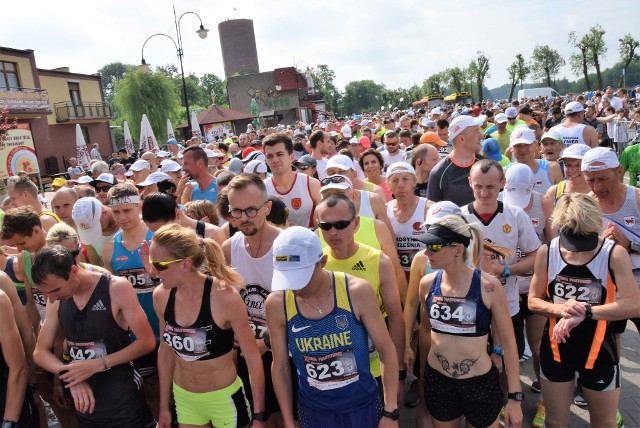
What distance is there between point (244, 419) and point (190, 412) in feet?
1.11

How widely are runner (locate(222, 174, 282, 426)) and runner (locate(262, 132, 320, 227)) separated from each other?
1.49 meters

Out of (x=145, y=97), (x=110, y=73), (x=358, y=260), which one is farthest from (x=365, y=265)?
(x=110, y=73)

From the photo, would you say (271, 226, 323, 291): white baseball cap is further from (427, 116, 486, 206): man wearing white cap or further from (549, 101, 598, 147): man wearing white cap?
(549, 101, 598, 147): man wearing white cap

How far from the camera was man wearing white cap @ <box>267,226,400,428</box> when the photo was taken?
2.45 meters

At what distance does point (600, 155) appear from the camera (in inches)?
145

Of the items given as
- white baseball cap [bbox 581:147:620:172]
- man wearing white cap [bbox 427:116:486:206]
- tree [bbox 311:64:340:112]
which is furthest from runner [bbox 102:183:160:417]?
tree [bbox 311:64:340:112]

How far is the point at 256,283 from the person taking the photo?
3.36m

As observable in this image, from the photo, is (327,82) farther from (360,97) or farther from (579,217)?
(579,217)

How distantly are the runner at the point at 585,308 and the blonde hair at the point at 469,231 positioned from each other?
20.7 inches

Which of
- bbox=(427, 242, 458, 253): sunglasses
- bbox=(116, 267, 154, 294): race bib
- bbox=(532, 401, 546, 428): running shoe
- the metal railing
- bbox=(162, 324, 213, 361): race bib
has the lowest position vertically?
bbox=(532, 401, 546, 428): running shoe

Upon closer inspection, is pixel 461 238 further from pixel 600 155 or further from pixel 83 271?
pixel 83 271

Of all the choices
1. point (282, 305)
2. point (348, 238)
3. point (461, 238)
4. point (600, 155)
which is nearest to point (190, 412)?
point (282, 305)

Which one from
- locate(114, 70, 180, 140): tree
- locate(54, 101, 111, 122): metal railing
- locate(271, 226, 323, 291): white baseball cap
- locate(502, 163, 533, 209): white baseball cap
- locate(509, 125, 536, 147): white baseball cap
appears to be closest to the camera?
locate(271, 226, 323, 291): white baseball cap

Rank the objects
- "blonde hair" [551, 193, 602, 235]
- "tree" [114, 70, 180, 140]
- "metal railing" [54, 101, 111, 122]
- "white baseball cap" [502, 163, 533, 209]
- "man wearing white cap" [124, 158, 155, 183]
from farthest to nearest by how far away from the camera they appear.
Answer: "tree" [114, 70, 180, 140] → "metal railing" [54, 101, 111, 122] → "man wearing white cap" [124, 158, 155, 183] → "white baseball cap" [502, 163, 533, 209] → "blonde hair" [551, 193, 602, 235]
